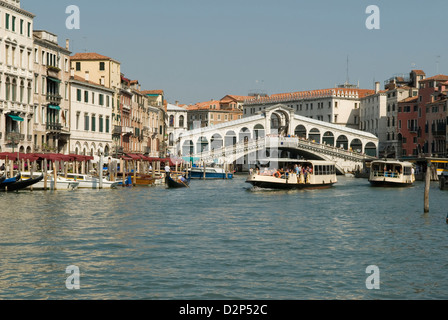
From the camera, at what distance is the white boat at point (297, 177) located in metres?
36.9

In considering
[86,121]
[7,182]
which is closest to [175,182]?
[7,182]

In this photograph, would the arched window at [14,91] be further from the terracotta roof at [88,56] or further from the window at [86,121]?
the terracotta roof at [88,56]

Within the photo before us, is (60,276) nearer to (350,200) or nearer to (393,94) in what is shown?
(350,200)

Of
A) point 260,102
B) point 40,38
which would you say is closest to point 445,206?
point 40,38

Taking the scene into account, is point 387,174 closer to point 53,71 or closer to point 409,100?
point 53,71

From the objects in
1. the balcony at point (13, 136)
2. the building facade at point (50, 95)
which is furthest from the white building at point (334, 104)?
the balcony at point (13, 136)

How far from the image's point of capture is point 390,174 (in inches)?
1800

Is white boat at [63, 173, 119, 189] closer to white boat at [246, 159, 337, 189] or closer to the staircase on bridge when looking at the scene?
white boat at [246, 159, 337, 189]

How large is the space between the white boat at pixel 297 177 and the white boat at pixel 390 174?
3056 millimetres

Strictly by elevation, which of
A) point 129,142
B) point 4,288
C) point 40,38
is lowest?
point 4,288

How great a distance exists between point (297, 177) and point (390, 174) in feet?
30.4

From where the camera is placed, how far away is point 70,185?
3553 centimetres

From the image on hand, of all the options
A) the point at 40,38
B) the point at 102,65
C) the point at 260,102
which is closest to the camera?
the point at 40,38

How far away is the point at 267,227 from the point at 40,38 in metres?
26.4
